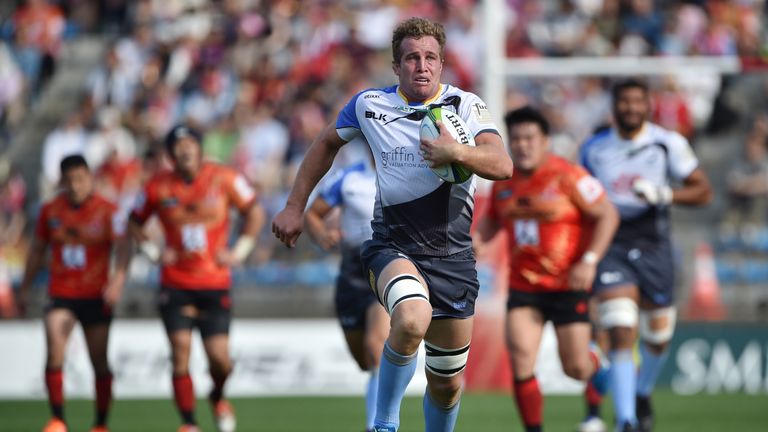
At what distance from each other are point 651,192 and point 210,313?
415 centimetres

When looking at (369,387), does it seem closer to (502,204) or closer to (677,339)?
(502,204)

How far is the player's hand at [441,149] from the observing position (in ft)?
24.6

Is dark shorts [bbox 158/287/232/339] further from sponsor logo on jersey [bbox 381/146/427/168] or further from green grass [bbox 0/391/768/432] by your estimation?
sponsor logo on jersey [bbox 381/146/427/168]

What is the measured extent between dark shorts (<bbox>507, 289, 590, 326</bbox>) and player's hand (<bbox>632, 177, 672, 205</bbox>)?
1350mm

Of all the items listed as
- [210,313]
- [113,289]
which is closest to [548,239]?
[210,313]

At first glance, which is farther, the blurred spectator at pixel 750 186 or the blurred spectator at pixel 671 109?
the blurred spectator at pixel 671 109

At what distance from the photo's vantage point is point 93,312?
12688mm

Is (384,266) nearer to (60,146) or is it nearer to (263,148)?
(263,148)

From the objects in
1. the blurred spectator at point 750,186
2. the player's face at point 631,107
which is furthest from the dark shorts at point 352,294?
the blurred spectator at point 750,186

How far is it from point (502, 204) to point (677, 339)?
24.8ft

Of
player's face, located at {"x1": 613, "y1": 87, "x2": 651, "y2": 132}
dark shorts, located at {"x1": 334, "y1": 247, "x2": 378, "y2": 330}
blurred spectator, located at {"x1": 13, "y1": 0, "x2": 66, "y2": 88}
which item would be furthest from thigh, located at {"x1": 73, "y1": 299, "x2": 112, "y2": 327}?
blurred spectator, located at {"x1": 13, "y1": 0, "x2": 66, "y2": 88}

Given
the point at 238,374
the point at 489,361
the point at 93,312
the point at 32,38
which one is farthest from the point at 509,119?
the point at 32,38

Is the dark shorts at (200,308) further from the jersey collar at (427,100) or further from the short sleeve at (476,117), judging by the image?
the short sleeve at (476,117)

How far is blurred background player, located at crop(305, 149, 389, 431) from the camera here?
11.4 meters
